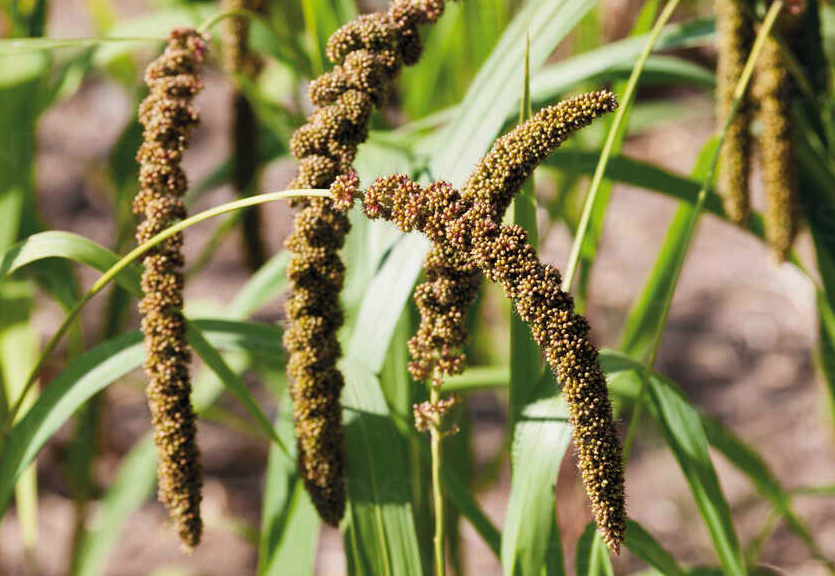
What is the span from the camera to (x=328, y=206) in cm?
82

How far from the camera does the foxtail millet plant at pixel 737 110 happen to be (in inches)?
44.1

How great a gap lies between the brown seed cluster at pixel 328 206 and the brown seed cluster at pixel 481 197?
105 mm

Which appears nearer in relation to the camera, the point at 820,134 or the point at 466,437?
the point at 820,134

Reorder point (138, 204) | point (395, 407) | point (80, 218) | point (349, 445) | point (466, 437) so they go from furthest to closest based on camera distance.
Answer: point (80, 218) → point (466, 437) → point (395, 407) → point (349, 445) → point (138, 204)

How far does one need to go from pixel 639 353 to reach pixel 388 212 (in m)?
0.87

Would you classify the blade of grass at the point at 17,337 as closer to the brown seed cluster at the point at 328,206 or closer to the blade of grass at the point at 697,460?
the brown seed cluster at the point at 328,206

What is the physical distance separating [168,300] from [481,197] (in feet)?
1.13

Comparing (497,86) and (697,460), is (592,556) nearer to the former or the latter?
(697,460)

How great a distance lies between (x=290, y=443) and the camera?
110 cm

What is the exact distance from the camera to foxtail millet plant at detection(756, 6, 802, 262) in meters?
1.14

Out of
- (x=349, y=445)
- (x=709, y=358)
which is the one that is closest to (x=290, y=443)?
(x=349, y=445)

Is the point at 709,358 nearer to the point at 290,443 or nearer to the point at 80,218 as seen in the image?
the point at 290,443

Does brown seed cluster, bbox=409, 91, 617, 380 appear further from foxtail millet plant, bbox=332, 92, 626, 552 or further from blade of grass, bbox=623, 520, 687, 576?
blade of grass, bbox=623, 520, 687, 576

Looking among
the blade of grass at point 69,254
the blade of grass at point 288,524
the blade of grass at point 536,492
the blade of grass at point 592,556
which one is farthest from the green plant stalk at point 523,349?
the blade of grass at point 69,254
